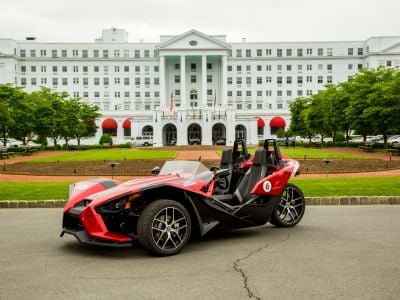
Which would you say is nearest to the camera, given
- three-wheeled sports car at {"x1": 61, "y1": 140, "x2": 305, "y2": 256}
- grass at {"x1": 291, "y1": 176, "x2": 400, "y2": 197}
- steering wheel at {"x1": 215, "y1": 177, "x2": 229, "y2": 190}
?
three-wheeled sports car at {"x1": 61, "y1": 140, "x2": 305, "y2": 256}

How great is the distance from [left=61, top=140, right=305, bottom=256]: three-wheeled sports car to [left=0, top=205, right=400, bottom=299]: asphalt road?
29cm

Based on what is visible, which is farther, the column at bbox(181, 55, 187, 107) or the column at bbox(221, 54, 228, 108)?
the column at bbox(221, 54, 228, 108)

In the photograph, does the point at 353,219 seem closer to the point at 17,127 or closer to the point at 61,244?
the point at 61,244

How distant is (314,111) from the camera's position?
60.2m

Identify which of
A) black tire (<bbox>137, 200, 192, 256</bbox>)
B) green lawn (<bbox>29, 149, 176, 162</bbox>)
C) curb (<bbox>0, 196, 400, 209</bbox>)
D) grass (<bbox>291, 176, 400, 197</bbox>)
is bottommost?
curb (<bbox>0, 196, 400, 209</bbox>)

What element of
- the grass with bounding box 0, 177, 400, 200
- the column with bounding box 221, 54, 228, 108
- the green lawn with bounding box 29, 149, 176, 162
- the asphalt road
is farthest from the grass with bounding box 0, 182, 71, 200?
the column with bounding box 221, 54, 228, 108

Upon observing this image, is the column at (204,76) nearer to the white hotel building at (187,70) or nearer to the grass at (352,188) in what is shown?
the white hotel building at (187,70)

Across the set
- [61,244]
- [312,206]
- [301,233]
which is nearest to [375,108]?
[312,206]

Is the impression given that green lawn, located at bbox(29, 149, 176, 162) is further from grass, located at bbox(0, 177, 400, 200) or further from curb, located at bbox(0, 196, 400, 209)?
curb, located at bbox(0, 196, 400, 209)

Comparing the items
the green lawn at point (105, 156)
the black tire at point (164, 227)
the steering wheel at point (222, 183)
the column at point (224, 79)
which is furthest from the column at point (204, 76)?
the black tire at point (164, 227)

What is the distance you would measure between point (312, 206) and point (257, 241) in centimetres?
494

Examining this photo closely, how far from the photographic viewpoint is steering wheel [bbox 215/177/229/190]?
8734 millimetres

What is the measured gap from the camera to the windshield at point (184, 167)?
795cm

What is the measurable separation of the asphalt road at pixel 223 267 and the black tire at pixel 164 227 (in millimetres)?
181
